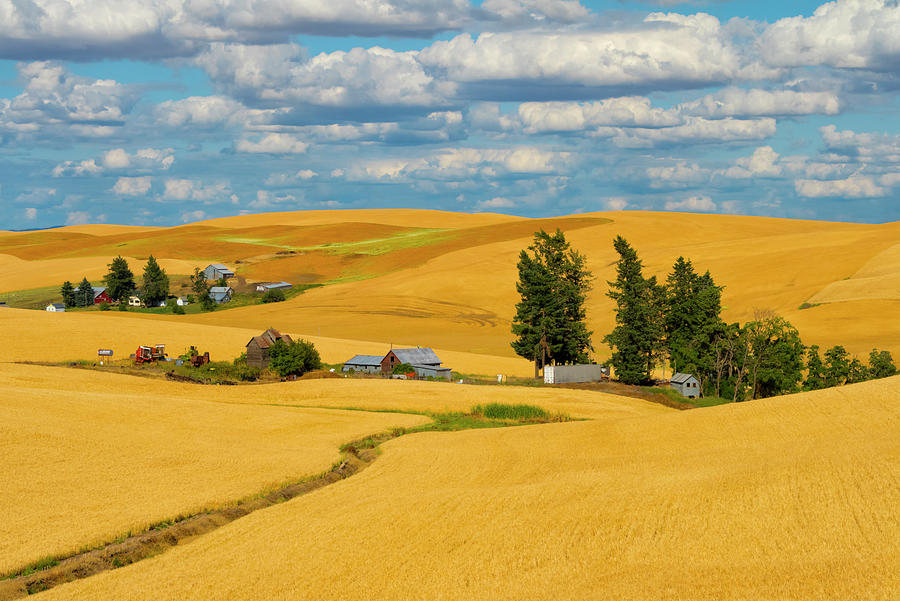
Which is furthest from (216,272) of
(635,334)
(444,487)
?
(444,487)

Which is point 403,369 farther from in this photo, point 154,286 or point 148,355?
point 154,286

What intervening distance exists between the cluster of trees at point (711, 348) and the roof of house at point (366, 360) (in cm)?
2096

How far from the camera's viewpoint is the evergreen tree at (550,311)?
3292 inches

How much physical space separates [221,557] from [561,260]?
217 ft

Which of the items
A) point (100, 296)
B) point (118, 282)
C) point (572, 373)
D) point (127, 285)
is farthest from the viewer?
point (127, 285)

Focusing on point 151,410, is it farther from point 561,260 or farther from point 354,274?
point 354,274

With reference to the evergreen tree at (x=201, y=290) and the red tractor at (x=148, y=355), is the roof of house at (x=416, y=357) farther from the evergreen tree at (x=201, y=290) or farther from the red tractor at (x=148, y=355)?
the evergreen tree at (x=201, y=290)

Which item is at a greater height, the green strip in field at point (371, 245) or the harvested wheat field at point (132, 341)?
the green strip in field at point (371, 245)

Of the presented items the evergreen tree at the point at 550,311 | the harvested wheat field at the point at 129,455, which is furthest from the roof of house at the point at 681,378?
the harvested wheat field at the point at 129,455

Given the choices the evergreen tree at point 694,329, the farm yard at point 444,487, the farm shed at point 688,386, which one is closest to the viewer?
the farm yard at point 444,487

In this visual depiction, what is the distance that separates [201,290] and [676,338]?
281 feet

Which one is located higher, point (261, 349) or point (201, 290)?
point (201, 290)

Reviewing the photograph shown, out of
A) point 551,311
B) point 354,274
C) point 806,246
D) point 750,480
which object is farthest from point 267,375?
point 806,246

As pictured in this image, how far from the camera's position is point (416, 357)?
80000 millimetres
